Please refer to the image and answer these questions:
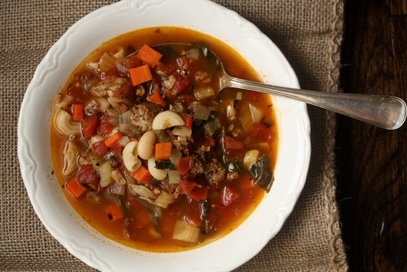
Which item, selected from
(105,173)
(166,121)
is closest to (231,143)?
(166,121)

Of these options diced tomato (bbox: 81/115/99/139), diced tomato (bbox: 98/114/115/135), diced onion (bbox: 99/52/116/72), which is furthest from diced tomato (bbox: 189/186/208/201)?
diced onion (bbox: 99/52/116/72)

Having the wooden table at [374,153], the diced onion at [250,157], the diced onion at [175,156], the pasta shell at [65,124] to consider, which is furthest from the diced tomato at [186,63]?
the wooden table at [374,153]

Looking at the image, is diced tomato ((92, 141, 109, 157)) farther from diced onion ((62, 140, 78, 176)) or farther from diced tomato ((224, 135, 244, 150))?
diced tomato ((224, 135, 244, 150))

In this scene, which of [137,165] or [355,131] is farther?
[355,131]

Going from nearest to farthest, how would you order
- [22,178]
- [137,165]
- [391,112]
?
[391,112] < [137,165] < [22,178]

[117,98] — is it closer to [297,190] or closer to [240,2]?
[240,2]

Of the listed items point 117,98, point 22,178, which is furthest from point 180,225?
point 22,178
